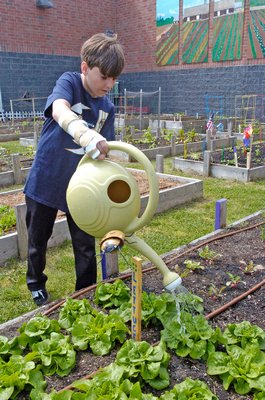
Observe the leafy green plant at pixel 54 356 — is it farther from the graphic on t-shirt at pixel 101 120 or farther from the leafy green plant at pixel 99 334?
the graphic on t-shirt at pixel 101 120

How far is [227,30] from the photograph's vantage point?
49.2 ft

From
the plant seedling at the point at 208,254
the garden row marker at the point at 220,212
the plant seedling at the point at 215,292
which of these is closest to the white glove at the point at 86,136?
the plant seedling at the point at 215,292

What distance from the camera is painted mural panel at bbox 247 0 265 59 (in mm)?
13992

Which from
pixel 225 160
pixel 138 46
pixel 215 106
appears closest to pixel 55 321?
pixel 225 160

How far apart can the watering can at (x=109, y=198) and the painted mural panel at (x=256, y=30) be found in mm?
14051

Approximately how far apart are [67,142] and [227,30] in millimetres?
14534

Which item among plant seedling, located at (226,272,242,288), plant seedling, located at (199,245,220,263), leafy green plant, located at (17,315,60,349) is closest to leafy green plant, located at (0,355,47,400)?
leafy green plant, located at (17,315,60,349)

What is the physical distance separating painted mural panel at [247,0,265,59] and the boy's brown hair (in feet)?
44.8

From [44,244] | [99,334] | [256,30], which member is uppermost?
[256,30]

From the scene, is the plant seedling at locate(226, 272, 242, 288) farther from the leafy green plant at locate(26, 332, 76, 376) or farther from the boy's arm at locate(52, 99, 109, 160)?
the boy's arm at locate(52, 99, 109, 160)

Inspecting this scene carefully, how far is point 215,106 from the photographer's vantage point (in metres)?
15.6

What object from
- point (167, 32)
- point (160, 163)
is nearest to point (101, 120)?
point (160, 163)

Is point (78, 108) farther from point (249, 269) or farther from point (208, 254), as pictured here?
point (249, 269)

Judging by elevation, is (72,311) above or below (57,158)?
below
